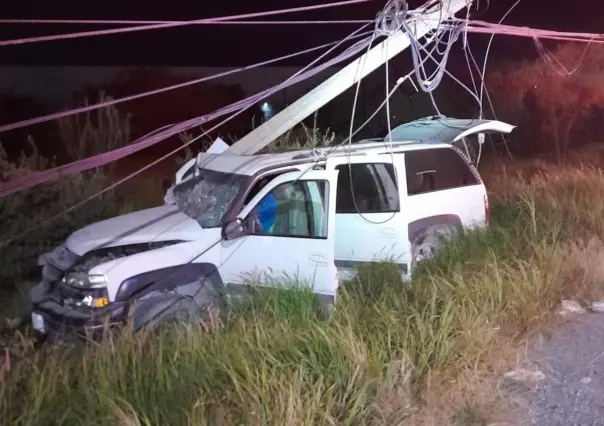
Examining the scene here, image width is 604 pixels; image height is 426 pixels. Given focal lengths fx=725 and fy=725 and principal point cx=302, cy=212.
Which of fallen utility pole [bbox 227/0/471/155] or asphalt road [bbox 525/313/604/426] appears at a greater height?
fallen utility pole [bbox 227/0/471/155]

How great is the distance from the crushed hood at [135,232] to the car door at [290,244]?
0.39 m

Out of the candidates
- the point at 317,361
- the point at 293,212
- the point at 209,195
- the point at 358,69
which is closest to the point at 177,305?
the point at 209,195

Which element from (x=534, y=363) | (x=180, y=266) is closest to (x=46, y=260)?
(x=180, y=266)

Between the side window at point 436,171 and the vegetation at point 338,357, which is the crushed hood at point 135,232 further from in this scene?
the side window at point 436,171

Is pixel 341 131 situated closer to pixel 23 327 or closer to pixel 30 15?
pixel 30 15

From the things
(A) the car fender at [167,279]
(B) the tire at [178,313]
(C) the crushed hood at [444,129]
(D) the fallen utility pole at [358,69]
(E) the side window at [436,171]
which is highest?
(D) the fallen utility pole at [358,69]

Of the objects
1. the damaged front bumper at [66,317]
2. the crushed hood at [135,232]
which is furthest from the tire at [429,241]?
the damaged front bumper at [66,317]

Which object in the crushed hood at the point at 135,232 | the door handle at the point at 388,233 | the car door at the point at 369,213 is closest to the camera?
the crushed hood at the point at 135,232

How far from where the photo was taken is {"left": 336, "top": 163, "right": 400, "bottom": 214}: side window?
25.1 ft

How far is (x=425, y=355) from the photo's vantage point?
16.7 ft

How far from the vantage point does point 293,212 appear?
6785 millimetres

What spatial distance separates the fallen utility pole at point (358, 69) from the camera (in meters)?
6.48

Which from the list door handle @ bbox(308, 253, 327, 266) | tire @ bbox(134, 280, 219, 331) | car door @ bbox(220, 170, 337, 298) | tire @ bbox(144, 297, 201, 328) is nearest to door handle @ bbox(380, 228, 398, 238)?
car door @ bbox(220, 170, 337, 298)

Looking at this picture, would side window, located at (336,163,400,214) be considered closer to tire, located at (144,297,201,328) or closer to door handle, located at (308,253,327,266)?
door handle, located at (308,253,327,266)
